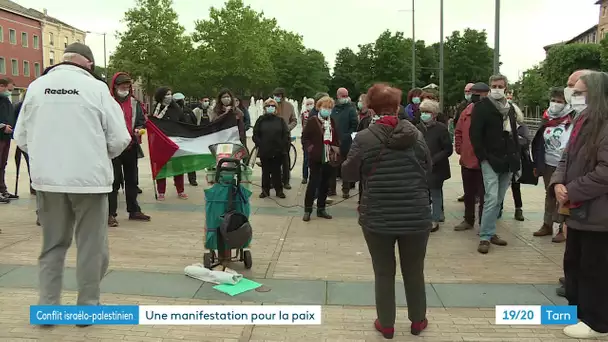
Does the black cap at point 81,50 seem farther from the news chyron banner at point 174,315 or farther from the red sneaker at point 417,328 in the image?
the red sneaker at point 417,328

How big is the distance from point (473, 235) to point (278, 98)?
502 centimetres

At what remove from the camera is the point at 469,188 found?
24.3 feet

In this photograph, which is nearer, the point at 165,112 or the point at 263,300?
the point at 263,300

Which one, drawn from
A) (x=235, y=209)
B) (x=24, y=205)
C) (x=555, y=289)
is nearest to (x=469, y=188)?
(x=555, y=289)

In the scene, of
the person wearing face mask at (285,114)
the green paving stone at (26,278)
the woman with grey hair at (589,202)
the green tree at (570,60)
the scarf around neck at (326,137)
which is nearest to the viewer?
the woman with grey hair at (589,202)

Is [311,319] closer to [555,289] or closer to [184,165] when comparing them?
[555,289]

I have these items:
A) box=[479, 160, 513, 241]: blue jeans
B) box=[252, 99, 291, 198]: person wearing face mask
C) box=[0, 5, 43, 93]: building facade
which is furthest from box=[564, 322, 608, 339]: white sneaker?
box=[0, 5, 43, 93]: building facade

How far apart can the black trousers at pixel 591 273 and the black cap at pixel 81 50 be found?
150 inches

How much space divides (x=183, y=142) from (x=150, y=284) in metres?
4.28

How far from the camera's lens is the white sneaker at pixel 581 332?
3910 millimetres

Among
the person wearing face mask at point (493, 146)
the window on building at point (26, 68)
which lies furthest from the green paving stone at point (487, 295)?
the window on building at point (26, 68)

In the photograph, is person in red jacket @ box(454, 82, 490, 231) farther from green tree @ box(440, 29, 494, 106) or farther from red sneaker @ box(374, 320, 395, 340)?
green tree @ box(440, 29, 494, 106)

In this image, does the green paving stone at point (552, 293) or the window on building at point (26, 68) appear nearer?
the green paving stone at point (552, 293)

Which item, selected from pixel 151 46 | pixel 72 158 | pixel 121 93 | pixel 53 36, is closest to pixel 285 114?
pixel 121 93
